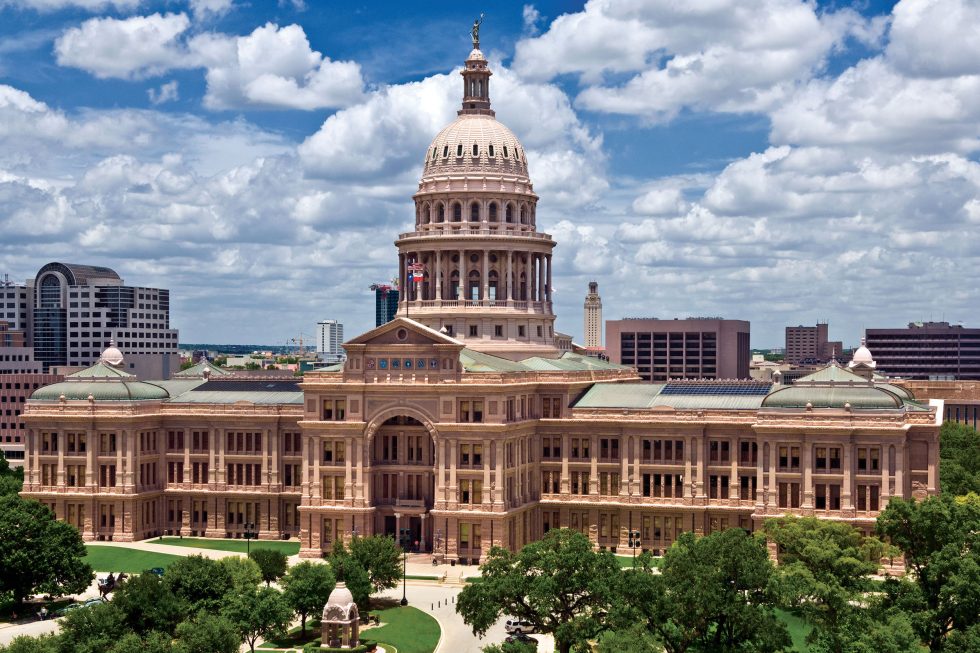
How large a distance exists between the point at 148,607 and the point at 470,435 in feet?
157

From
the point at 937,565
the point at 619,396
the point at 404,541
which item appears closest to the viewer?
the point at 937,565

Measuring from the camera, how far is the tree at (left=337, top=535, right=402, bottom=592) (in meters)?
122

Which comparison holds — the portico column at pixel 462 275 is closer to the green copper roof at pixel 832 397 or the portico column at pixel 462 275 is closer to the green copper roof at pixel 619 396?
the green copper roof at pixel 619 396

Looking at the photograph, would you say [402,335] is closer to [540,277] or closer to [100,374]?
[540,277]

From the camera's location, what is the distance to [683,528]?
479 ft

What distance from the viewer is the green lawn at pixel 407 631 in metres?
109

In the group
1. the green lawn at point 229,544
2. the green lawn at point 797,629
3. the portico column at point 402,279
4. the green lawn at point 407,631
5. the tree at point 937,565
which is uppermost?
the portico column at point 402,279

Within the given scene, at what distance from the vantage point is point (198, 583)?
10775cm

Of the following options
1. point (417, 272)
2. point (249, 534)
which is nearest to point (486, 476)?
point (249, 534)

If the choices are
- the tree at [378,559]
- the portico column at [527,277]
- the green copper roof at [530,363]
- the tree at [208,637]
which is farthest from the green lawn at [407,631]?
the portico column at [527,277]

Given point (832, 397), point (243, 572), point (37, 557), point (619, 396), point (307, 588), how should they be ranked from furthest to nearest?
point (619, 396), point (832, 397), point (37, 557), point (243, 572), point (307, 588)

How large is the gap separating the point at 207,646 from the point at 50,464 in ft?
236

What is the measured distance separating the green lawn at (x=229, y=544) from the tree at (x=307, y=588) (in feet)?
114

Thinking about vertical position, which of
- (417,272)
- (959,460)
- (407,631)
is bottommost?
(407,631)
